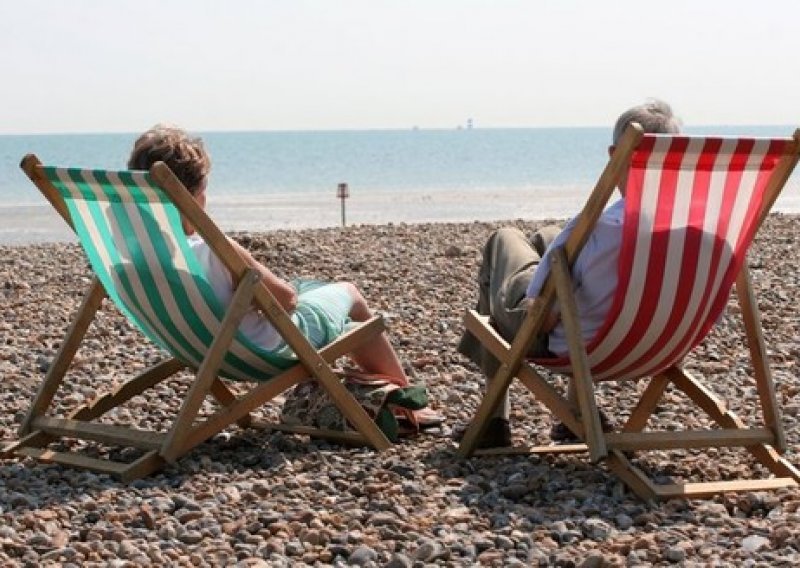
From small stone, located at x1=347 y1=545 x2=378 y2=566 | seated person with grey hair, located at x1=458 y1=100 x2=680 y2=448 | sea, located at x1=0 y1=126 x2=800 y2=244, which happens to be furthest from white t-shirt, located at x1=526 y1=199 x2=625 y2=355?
sea, located at x1=0 y1=126 x2=800 y2=244

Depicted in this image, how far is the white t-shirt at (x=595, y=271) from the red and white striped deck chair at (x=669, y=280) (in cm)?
6

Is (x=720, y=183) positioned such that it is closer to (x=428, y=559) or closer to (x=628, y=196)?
(x=628, y=196)

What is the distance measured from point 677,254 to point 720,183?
0.24 meters

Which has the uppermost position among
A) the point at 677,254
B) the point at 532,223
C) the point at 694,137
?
the point at 694,137

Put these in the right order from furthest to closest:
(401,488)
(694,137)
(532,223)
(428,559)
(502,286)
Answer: (532,223) < (502,286) < (401,488) < (694,137) < (428,559)

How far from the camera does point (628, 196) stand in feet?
13.7

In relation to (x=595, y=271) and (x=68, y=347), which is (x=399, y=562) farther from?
(x=68, y=347)

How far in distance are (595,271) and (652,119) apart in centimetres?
49

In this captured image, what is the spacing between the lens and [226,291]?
4703 millimetres

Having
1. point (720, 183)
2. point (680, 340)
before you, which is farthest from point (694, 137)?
point (680, 340)

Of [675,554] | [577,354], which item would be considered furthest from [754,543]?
[577,354]

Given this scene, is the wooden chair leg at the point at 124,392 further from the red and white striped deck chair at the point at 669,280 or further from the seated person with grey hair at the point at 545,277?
the red and white striped deck chair at the point at 669,280

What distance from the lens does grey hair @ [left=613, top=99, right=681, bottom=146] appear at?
4469 millimetres

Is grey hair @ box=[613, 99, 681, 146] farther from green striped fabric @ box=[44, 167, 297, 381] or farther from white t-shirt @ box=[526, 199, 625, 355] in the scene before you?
green striped fabric @ box=[44, 167, 297, 381]
